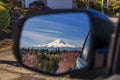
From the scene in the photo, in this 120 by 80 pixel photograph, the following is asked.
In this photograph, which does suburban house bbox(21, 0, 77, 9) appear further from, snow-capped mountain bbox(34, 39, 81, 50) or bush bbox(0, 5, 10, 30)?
snow-capped mountain bbox(34, 39, 81, 50)

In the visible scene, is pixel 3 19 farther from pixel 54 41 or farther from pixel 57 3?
pixel 57 3

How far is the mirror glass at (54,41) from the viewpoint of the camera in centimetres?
245

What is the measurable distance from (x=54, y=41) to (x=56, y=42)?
111 mm

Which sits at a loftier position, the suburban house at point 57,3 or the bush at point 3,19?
the bush at point 3,19

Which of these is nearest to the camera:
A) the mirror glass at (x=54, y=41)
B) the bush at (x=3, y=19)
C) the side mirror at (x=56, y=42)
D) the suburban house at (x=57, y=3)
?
the side mirror at (x=56, y=42)

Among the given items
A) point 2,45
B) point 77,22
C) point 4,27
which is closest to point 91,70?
point 77,22

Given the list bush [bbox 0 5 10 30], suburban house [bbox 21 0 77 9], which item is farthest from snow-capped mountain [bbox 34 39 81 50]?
suburban house [bbox 21 0 77 9]

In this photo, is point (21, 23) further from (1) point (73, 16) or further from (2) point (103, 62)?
(2) point (103, 62)

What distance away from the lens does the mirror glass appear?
2449 millimetres

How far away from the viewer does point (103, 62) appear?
1640mm

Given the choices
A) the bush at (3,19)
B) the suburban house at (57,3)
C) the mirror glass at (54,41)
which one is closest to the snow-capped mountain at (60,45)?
the mirror glass at (54,41)

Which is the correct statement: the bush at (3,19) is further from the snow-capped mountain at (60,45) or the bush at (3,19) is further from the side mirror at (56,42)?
the snow-capped mountain at (60,45)

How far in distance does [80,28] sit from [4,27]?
667 inches

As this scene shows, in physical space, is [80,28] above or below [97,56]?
below
